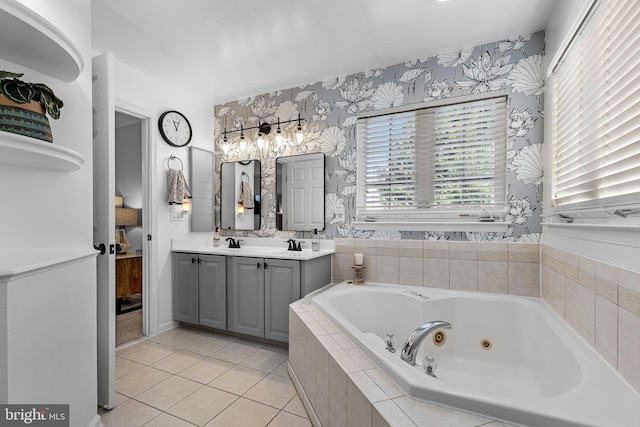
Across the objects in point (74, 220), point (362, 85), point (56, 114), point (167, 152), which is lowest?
point (74, 220)

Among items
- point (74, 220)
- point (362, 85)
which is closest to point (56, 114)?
point (74, 220)

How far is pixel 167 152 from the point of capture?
312 cm

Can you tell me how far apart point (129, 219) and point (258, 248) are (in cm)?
204

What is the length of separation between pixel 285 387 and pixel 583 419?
163 centimetres

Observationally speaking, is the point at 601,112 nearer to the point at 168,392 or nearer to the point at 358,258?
the point at 358,258

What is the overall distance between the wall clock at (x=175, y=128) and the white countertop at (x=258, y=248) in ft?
3.42

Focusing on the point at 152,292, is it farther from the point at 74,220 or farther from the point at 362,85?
the point at 362,85

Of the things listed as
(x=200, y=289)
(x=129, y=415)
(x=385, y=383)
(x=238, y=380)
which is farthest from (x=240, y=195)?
(x=385, y=383)

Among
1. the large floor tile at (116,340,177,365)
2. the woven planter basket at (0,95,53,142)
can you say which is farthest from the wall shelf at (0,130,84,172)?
the large floor tile at (116,340,177,365)

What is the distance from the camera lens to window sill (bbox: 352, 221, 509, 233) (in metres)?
2.37

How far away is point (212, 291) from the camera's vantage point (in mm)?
2928

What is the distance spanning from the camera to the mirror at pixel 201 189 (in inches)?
133

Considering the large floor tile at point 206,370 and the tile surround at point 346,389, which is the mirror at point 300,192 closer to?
the tile surround at point 346,389

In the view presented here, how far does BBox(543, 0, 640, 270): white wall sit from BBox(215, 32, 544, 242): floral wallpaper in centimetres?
12
